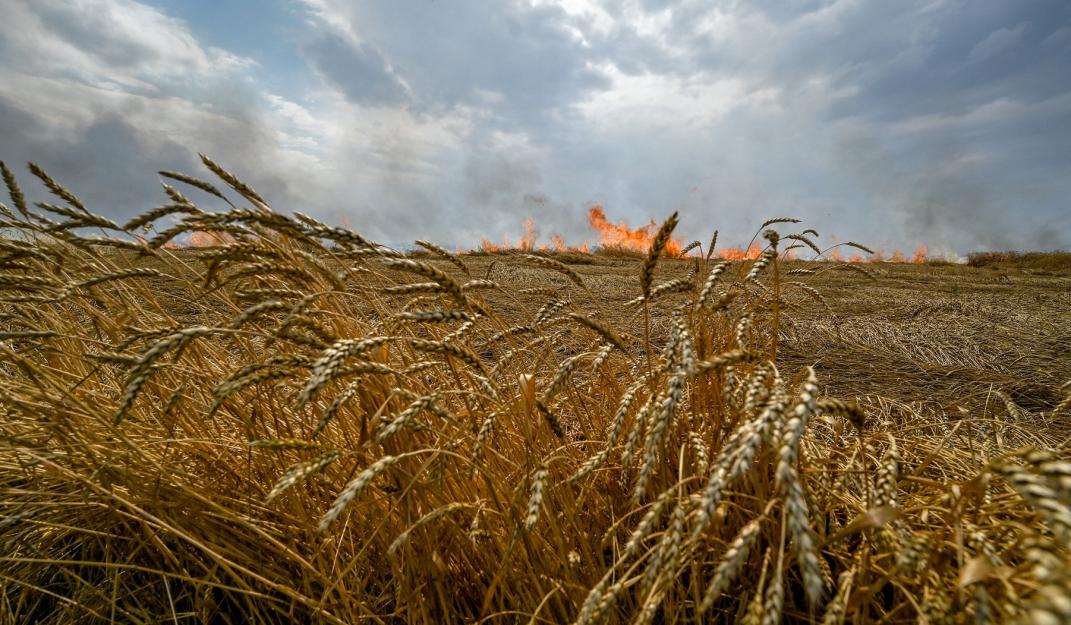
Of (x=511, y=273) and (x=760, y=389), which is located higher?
(x=511, y=273)

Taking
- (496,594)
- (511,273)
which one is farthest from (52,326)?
(511,273)

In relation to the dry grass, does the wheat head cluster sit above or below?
below

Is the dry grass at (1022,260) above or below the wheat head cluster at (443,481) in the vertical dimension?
above

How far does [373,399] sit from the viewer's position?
1270 millimetres

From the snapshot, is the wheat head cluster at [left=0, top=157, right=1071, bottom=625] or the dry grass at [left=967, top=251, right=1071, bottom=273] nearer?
the wheat head cluster at [left=0, top=157, right=1071, bottom=625]

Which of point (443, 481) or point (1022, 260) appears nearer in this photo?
point (443, 481)

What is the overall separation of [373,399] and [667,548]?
814mm

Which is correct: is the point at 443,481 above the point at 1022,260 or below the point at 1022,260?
below

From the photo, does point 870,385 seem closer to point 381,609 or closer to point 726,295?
point 726,295

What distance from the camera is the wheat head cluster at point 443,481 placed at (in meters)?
0.76

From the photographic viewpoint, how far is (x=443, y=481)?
122 cm

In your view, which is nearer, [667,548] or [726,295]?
[667,548]

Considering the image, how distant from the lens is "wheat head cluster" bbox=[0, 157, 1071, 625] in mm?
758

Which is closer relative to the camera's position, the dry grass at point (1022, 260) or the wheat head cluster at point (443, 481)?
the wheat head cluster at point (443, 481)
